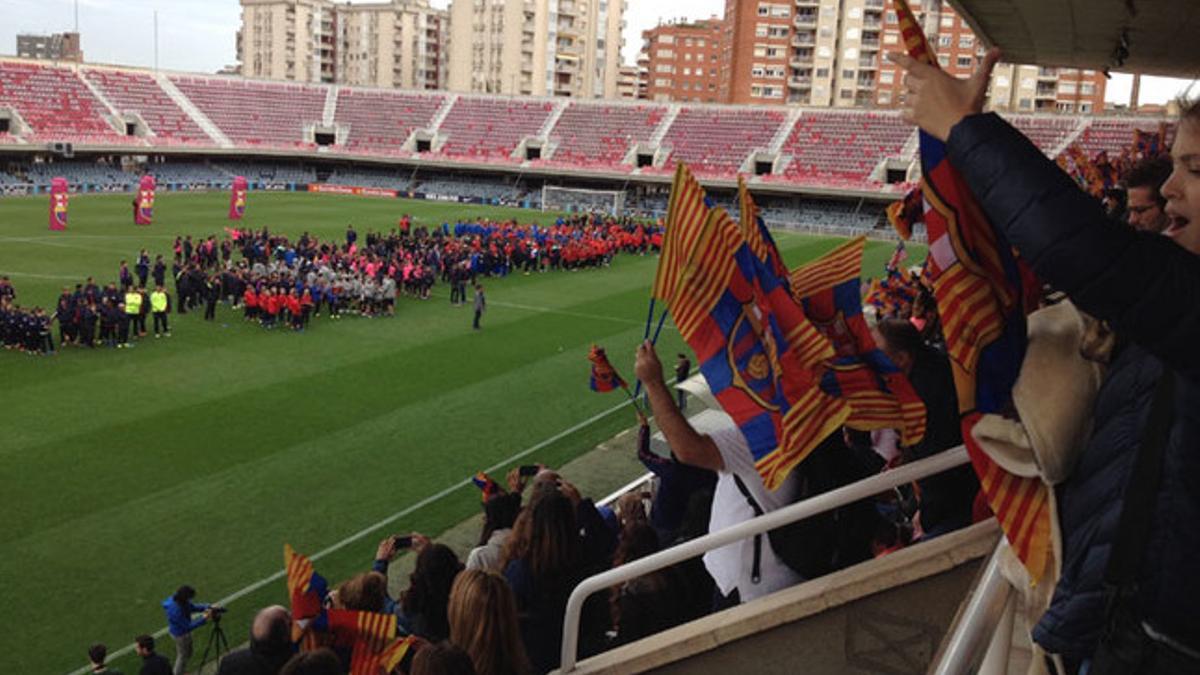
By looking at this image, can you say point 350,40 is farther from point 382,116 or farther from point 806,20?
point 806,20

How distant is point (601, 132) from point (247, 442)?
52.0m

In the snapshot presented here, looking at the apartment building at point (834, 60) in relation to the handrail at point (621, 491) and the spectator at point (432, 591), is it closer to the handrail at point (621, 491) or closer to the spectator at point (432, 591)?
the handrail at point (621, 491)

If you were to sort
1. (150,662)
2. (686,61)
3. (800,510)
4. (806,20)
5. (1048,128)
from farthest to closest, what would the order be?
(686,61)
(806,20)
(1048,128)
(150,662)
(800,510)

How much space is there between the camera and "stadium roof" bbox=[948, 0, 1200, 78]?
5.77 metres

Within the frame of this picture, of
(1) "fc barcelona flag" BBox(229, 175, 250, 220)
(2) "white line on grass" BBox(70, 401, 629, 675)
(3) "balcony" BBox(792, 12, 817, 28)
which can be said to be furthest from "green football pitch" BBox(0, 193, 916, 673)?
(3) "balcony" BBox(792, 12, 817, 28)

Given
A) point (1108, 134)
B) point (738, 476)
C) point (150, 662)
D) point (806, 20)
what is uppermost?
point (806, 20)

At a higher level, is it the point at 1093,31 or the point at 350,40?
the point at 350,40

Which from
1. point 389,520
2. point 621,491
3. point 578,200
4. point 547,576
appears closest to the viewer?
point 547,576

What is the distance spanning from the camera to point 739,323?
3787 mm

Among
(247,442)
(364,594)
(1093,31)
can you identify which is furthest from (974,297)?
(247,442)

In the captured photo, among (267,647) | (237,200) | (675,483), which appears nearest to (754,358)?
(675,483)

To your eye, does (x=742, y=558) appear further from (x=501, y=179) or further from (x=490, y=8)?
(x=490, y=8)

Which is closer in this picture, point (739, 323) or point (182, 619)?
point (739, 323)

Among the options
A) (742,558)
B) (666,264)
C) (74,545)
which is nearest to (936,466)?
(742,558)
